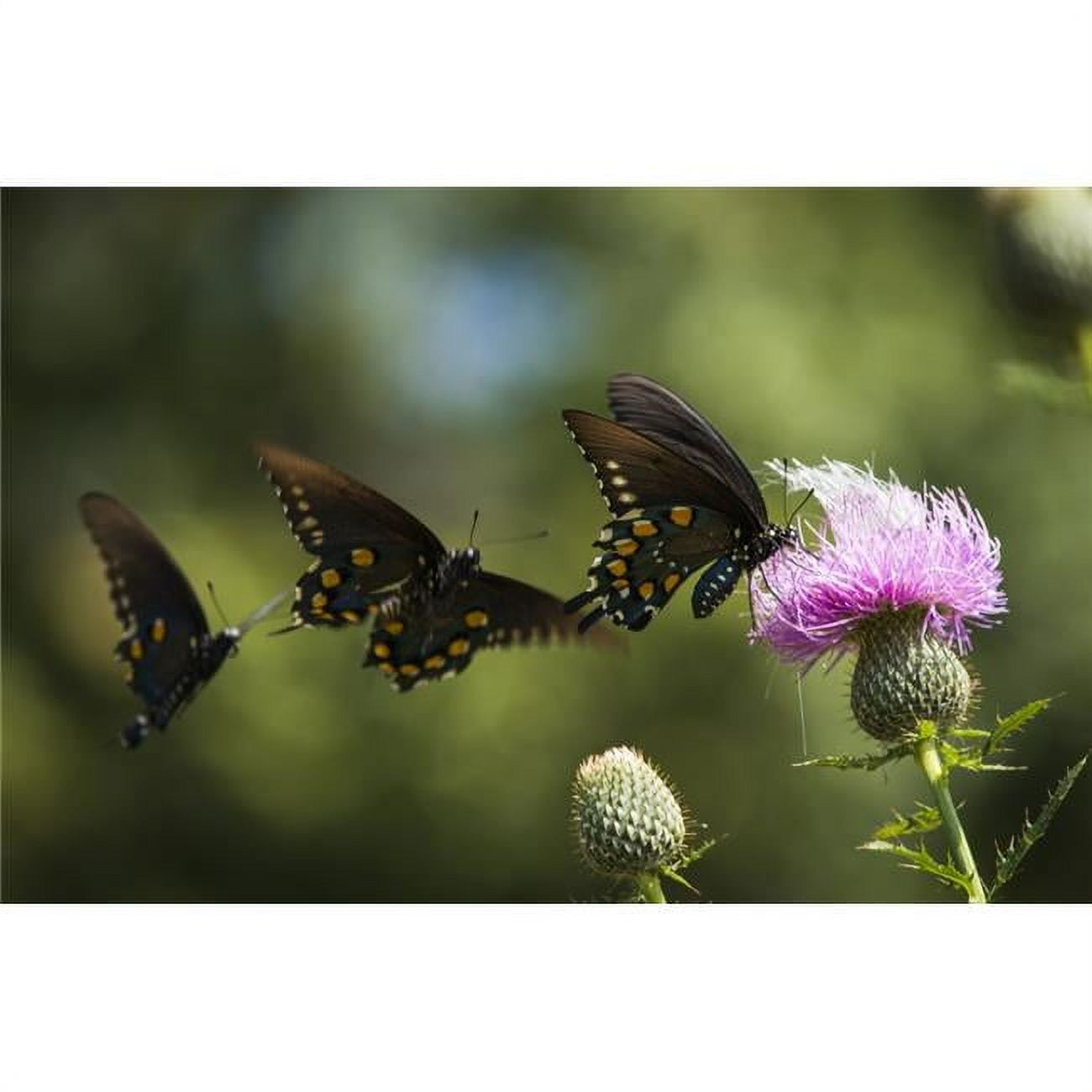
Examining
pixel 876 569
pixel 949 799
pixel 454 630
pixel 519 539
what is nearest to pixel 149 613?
pixel 454 630

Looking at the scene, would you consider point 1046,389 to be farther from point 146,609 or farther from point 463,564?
point 146,609

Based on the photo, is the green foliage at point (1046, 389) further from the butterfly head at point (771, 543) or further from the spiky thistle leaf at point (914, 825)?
the spiky thistle leaf at point (914, 825)

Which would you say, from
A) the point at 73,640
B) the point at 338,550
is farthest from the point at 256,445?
the point at 73,640

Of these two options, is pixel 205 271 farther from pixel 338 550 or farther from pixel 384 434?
pixel 338 550

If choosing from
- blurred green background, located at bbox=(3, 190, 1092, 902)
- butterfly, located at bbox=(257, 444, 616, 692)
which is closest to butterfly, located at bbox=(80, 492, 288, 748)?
butterfly, located at bbox=(257, 444, 616, 692)

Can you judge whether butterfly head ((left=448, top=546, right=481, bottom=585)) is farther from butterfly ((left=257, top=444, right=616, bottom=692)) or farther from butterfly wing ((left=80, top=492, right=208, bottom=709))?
butterfly wing ((left=80, top=492, right=208, bottom=709))
